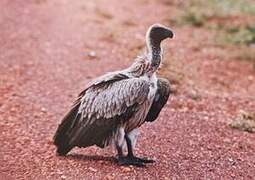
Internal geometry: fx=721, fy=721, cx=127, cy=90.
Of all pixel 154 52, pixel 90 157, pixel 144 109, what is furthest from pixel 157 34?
pixel 90 157

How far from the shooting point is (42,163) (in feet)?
22.7

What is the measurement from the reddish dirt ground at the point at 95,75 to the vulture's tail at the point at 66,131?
4.9 inches

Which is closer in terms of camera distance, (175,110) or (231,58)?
(175,110)

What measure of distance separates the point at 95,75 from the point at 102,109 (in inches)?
163

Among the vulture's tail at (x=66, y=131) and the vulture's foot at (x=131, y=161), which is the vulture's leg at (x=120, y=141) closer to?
the vulture's foot at (x=131, y=161)

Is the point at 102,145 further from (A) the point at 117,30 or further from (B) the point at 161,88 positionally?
(A) the point at 117,30

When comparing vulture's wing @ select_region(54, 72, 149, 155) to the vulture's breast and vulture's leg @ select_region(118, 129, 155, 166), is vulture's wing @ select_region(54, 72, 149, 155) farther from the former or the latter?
vulture's leg @ select_region(118, 129, 155, 166)

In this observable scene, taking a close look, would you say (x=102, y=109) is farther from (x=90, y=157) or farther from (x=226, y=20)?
(x=226, y=20)

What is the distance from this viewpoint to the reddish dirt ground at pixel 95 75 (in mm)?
7008

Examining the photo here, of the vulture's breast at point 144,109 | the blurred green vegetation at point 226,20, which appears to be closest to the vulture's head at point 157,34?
the vulture's breast at point 144,109

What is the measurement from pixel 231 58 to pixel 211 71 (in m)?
1.12

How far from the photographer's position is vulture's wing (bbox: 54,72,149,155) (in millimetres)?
6656

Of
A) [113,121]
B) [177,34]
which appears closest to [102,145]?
[113,121]

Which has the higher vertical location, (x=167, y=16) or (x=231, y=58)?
(x=167, y=16)
